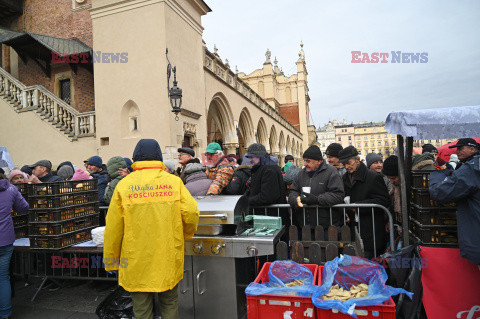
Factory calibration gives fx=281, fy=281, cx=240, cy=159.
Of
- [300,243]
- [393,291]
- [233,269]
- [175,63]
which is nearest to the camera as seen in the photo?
[393,291]

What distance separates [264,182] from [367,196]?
1.43 metres

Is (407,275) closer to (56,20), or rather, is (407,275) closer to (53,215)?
(53,215)

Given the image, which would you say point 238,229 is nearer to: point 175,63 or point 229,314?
point 229,314

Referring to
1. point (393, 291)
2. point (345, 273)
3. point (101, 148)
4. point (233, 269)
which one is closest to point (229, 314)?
point (233, 269)

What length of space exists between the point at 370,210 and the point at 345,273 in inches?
48.3

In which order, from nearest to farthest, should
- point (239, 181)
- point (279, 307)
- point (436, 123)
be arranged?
point (279, 307) < point (436, 123) < point (239, 181)

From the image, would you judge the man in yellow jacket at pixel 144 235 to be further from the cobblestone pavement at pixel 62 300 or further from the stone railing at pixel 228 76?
the stone railing at pixel 228 76

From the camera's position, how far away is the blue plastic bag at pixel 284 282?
8.43ft

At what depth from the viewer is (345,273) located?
2.82 metres

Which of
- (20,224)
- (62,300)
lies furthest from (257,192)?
(20,224)

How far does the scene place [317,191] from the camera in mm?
3857

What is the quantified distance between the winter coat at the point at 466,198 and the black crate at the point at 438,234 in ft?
0.68

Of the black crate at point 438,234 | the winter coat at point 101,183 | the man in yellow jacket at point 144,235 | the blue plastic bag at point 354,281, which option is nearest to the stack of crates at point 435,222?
the black crate at point 438,234

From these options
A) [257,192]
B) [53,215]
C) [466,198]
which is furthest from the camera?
[257,192]
